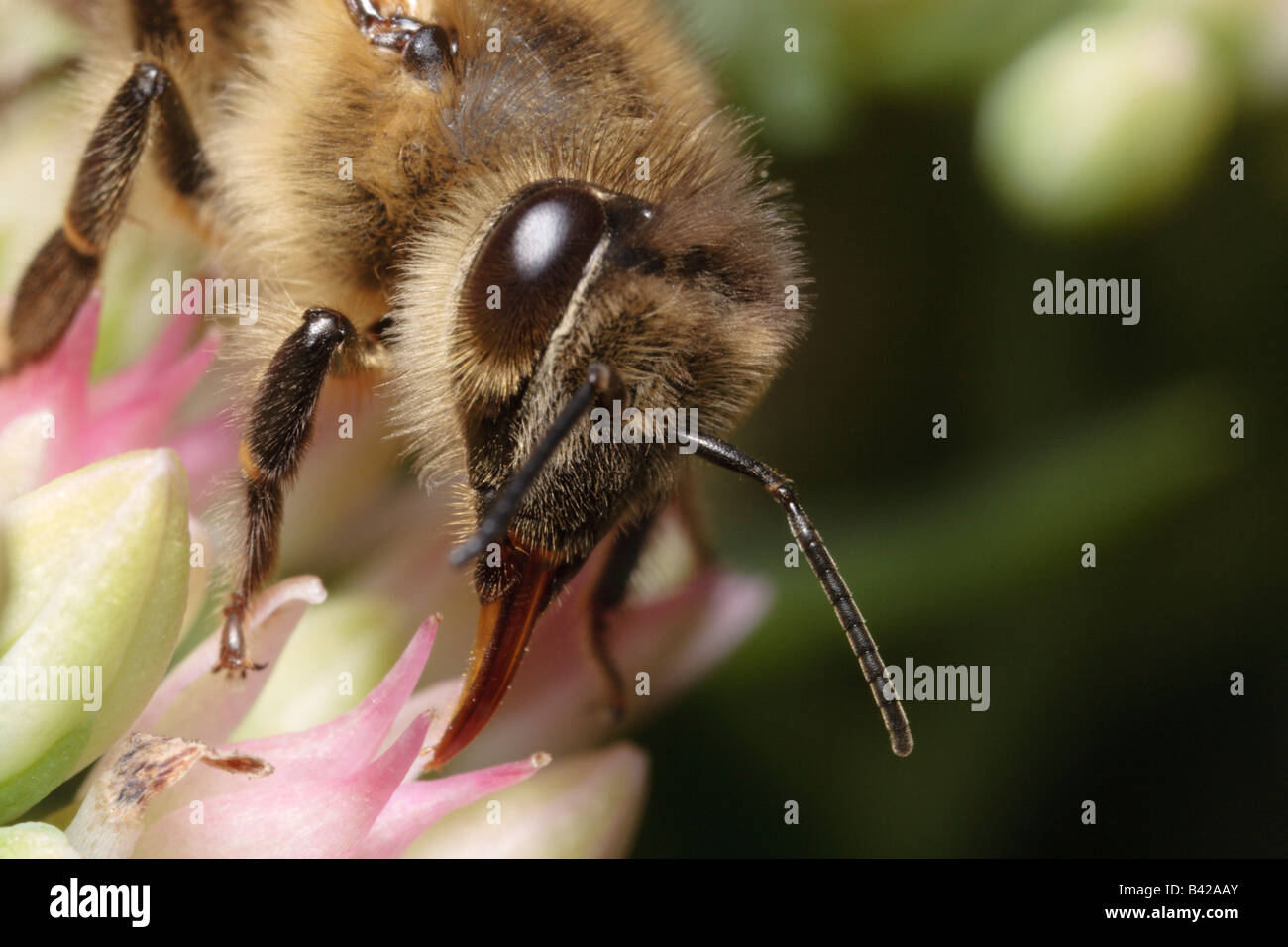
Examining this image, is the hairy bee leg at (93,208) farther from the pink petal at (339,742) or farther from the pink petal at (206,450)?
the pink petal at (339,742)

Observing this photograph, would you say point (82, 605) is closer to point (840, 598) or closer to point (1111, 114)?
point (840, 598)

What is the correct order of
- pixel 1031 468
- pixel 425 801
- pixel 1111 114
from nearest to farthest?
1. pixel 425 801
2. pixel 1111 114
3. pixel 1031 468

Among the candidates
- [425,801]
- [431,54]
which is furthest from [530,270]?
[425,801]

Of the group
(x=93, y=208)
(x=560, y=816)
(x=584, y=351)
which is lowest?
(x=560, y=816)

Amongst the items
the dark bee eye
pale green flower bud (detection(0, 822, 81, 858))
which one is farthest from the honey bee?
pale green flower bud (detection(0, 822, 81, 858))

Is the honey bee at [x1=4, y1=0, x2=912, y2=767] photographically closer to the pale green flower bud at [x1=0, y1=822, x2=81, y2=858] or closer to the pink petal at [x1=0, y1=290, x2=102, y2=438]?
the pink petal at [x1=0, y1=290, x2=102, y2=438]
